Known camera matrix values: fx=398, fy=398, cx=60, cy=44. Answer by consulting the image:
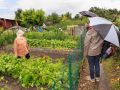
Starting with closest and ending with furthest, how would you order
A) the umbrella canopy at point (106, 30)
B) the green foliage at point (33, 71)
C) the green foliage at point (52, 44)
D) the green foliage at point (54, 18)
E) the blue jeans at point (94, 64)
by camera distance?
the umbrella canopy at point (106, 30) < the green foliage at point (33, 71) < the blue jeans at point (94, 64) < the green foliage at point (52, 44) < the green foliage at point (54, 18)

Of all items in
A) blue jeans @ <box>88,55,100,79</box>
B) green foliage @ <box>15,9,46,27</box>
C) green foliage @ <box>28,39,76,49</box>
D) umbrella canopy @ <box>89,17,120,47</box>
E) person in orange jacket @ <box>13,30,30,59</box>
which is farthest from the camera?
green foliage @ <box>15,9,46,27</box>

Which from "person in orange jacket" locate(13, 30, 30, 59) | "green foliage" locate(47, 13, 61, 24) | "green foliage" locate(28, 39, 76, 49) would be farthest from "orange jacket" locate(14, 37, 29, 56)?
"green foliage" locate(47, 13, 61, 24)

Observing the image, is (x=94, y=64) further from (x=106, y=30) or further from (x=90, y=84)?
(x=106, y=30)

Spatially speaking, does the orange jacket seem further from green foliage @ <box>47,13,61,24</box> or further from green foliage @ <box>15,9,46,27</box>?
green foliage @ <box>47,13,61,24</box>

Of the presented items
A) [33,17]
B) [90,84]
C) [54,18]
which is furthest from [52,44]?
[54,18]

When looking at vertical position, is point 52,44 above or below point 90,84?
below

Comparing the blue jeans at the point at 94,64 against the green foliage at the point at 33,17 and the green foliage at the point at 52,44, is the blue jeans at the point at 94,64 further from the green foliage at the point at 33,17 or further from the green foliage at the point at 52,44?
the green foliage at the point at 33,17

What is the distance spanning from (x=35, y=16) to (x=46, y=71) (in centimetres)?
4740

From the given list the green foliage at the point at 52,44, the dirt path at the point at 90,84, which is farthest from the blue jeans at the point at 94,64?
the green foliage at the point at 52,44

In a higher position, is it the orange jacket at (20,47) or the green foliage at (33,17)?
the orange jacket at (20,47)

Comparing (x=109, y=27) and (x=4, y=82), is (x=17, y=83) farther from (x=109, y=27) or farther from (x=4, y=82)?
(x=109, y=27)

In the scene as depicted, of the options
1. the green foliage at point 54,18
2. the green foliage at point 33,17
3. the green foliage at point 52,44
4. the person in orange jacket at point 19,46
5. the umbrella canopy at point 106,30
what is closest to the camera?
the umbrella canopy at point 106,30

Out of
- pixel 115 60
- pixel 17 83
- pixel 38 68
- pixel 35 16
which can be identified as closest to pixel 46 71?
pixel 38 68

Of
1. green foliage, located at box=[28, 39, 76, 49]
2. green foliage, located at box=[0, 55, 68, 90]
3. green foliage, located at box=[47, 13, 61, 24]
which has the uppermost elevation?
green foliage, located at box=[0, 55, 68, 90]
